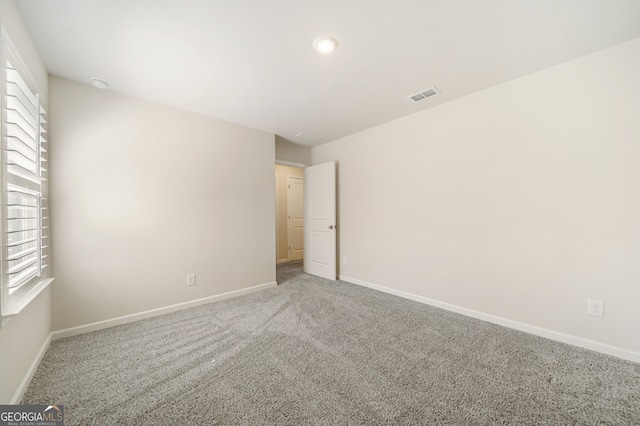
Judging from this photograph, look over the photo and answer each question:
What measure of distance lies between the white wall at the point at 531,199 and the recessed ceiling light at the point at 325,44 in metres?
1.69

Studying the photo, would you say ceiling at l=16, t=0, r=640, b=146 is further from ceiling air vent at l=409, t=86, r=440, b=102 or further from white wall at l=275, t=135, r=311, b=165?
white wall at l=275, t=135, r=311, b=165

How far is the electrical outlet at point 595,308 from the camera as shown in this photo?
1911mm

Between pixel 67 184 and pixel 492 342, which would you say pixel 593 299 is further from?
pixel 67 184

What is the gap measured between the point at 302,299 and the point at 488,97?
3.14 metres

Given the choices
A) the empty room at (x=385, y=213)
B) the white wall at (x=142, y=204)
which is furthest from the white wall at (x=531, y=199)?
the white wall at (x=142, y=204)

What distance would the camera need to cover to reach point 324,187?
13.6 ft

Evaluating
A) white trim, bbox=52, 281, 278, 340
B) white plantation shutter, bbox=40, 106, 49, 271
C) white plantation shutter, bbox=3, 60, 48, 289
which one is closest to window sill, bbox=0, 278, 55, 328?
white plantation shutter, bbox=3, 60, 48, 289

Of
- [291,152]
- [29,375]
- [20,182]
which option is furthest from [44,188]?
[291,152]

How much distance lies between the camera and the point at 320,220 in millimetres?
4223

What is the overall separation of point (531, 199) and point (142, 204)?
12.9 feet

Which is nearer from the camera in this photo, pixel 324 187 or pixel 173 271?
pixel 173 271

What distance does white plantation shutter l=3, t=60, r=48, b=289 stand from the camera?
1373 mm

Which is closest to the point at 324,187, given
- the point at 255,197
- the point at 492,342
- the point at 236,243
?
the point at 255,197

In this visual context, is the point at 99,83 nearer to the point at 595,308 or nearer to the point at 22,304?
the point at 22,304
